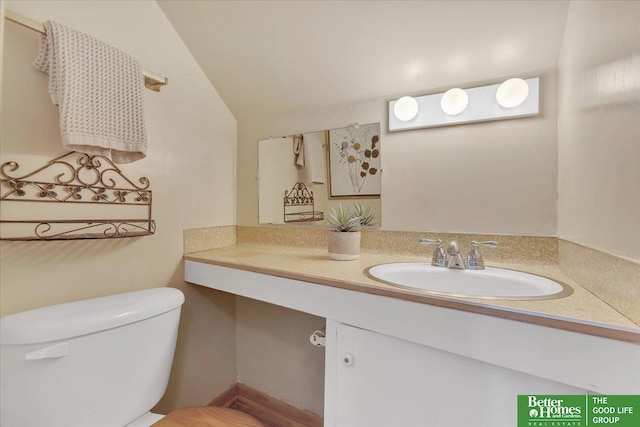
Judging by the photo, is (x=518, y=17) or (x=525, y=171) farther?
(x=525, y=171)

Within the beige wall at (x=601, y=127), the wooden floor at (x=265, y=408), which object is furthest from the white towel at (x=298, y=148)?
the wooden floor at (x=265, y=408)

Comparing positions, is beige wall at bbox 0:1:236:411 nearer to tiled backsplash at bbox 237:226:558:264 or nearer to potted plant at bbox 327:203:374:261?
tiled backsplash at bbox 237:226:558:264

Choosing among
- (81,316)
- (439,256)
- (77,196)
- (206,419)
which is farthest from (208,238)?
(439,256)

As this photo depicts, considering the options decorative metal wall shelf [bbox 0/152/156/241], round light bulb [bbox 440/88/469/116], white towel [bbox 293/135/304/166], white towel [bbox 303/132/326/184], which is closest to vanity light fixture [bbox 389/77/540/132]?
round light bulb [bbox 440/88/469/116]

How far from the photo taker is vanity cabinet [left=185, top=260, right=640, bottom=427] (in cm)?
58

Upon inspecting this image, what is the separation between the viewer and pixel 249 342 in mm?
1611

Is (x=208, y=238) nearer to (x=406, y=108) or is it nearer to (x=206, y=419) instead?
(x=206, y=419)

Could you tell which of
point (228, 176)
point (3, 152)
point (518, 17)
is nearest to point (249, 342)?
point (228, 176)

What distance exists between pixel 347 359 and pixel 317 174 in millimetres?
881

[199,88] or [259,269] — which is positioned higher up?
[199,88]

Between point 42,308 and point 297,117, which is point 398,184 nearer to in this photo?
point 297,117

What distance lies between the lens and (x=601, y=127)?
0.72 meters

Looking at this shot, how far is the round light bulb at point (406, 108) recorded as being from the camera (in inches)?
47.9

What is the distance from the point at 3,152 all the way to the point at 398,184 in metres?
1.34
